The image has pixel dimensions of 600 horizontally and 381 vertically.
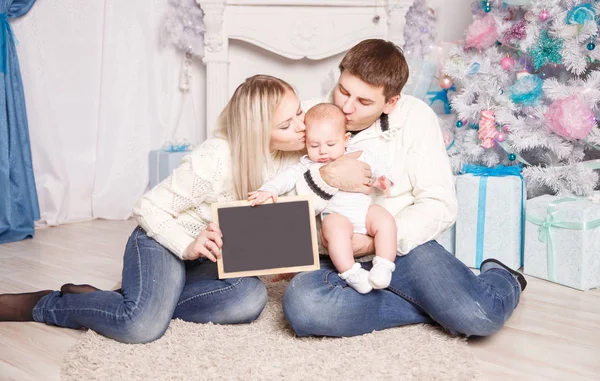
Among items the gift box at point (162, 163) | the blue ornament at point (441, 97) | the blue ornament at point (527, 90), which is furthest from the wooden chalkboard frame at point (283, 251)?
the gift box at point (162, 163)

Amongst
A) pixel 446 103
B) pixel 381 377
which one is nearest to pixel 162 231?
pixel 381 377

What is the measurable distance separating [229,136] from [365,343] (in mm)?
658

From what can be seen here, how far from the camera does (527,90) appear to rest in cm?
243

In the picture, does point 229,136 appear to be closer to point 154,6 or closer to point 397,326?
point 397,326

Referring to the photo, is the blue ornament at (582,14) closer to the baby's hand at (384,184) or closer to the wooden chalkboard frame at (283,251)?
the baby's hand at (384,184)

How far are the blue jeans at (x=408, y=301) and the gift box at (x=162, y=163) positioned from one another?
1.90 metres

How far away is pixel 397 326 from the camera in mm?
1720

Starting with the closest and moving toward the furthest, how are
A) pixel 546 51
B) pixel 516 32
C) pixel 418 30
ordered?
pixel 546 51, pixel 516 32, pixel 418 30

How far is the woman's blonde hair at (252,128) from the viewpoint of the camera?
1638mm

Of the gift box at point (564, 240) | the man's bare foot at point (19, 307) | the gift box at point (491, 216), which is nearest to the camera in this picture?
the man's bare foot at point (19, 307)

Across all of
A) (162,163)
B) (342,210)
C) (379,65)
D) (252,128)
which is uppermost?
(379,65)

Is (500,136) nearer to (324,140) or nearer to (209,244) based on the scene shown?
(324,140)

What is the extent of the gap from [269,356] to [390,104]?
80cm

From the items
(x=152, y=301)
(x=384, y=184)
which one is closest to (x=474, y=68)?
(x=384, y=184)
